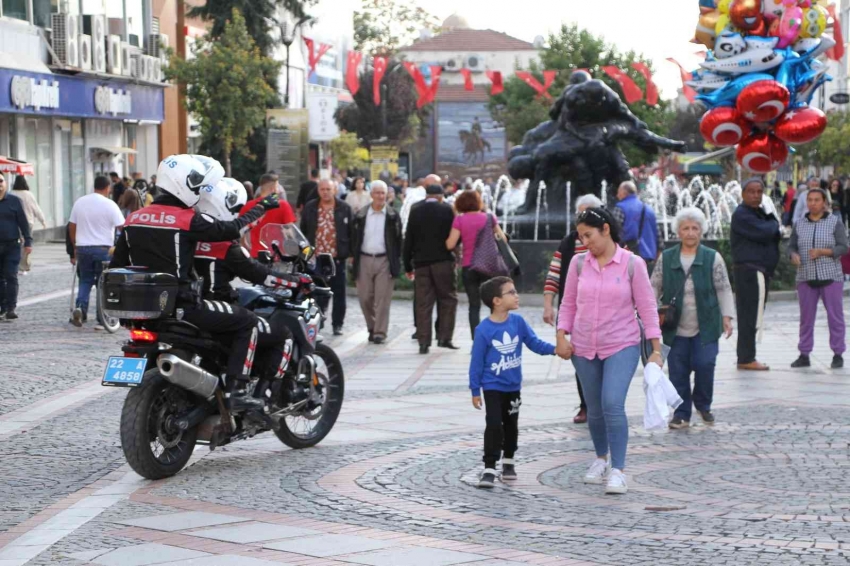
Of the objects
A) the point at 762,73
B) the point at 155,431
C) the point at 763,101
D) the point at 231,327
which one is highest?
the point at 762,73

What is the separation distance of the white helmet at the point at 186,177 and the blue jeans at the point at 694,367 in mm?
3900

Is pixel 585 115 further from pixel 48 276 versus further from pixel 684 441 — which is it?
pixel 684 441

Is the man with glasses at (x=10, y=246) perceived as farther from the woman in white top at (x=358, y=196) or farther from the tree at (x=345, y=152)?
the tree at (x=345, y=152)

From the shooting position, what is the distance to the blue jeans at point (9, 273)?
1897 centimetres

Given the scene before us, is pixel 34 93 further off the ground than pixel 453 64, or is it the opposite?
pixel 453 64

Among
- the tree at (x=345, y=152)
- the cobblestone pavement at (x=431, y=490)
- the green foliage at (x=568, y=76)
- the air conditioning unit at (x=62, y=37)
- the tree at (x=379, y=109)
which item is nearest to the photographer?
the cobblestone pavement at (x=431, y=490)

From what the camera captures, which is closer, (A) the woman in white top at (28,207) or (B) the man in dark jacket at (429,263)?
(B) the man in dark jacket at (429,263)

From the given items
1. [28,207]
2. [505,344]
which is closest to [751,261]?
[505,344]

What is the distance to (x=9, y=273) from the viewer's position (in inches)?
750

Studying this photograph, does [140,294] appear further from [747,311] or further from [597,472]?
[747,311]

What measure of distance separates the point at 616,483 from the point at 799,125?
1125 centimetres

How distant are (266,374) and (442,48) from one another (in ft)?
391

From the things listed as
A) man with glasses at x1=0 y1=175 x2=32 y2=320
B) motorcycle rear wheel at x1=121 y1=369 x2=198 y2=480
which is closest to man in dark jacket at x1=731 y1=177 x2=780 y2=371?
motorcycle rear wheel at x1=121 y1=369 x2=198 y2=480

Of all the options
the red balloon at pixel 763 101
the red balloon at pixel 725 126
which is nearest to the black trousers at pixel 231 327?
the red balloon at pixel 763 101
